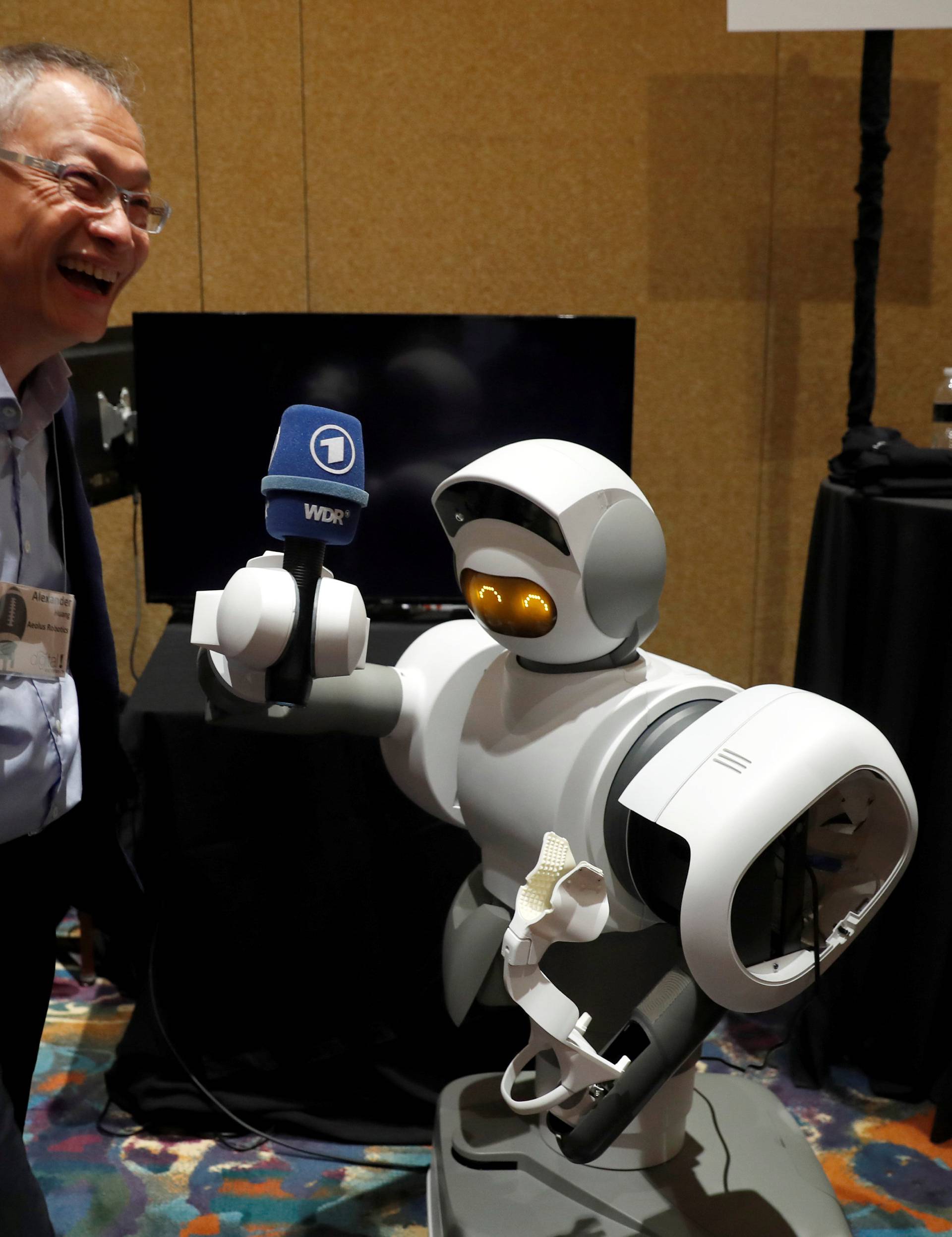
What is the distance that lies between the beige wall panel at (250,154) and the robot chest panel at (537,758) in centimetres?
151

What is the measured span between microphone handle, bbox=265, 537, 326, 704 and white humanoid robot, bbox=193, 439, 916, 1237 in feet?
0.04

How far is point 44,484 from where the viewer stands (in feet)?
4.74

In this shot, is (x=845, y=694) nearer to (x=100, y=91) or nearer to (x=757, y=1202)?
(x=757, y=1202)

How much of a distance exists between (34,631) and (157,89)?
1.72 metres

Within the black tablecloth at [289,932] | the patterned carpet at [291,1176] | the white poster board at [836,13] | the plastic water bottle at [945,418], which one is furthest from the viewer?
the plastic water bottle at [945,418]

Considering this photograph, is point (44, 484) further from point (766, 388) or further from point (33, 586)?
point (766, 388)

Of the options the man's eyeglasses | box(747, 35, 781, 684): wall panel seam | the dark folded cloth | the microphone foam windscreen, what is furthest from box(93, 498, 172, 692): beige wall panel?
the microphone foam windscreen

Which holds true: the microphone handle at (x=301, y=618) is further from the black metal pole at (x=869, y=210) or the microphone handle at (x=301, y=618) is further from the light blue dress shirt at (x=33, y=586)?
the black metal pole at (x=869, y=210)

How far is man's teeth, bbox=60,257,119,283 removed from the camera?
129cm

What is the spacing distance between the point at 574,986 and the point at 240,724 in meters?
0.54

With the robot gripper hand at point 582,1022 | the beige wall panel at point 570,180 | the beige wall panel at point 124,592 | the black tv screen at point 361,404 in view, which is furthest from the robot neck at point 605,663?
the beige wall panel at point 124,592

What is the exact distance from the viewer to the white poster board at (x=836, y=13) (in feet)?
6.73

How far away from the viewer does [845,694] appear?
2096 mm

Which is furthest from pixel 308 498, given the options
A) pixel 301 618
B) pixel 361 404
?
pixel 361 404
